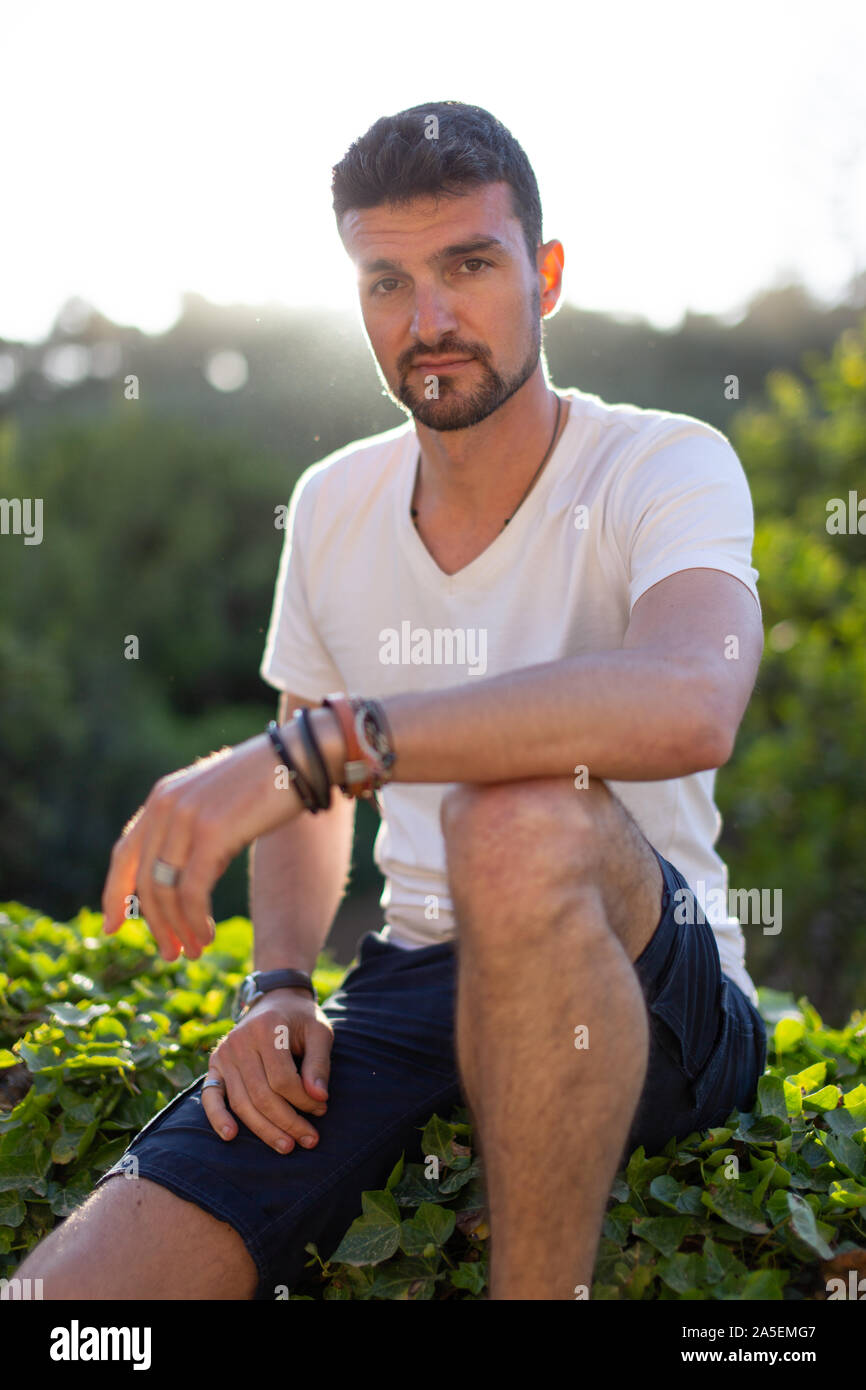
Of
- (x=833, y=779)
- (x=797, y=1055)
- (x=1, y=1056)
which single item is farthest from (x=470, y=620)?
(x=833, y=779)

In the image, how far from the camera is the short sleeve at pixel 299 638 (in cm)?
257

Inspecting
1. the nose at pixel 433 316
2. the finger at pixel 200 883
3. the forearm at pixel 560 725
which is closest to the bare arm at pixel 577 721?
the forearm at pixel 560 725

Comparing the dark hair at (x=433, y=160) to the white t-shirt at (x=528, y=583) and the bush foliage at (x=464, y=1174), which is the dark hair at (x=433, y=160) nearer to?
the white t-shirt at (x=528, y=583)

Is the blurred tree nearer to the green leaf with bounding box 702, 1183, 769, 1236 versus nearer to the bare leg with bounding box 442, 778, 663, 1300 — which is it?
the green leaf with bounding box 702, 1183, 769, 1236

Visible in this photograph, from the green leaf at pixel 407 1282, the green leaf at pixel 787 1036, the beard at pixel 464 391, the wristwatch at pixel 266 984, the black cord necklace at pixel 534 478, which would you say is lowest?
the green leaf at pixel 407 1282

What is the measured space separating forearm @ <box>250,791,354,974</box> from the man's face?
81 centimetres

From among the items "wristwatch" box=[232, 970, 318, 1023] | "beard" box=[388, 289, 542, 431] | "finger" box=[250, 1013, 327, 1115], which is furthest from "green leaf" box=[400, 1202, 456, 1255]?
"beard" box=[388, 289, 542, 431]

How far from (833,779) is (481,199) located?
2618 mm

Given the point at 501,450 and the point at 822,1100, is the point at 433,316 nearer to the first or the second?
the point at 501,450

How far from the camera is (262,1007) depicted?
2053 mm

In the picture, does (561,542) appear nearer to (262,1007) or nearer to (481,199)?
(481,199)

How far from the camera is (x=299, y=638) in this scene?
8.48 feet

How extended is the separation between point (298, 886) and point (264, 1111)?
1.96ft
